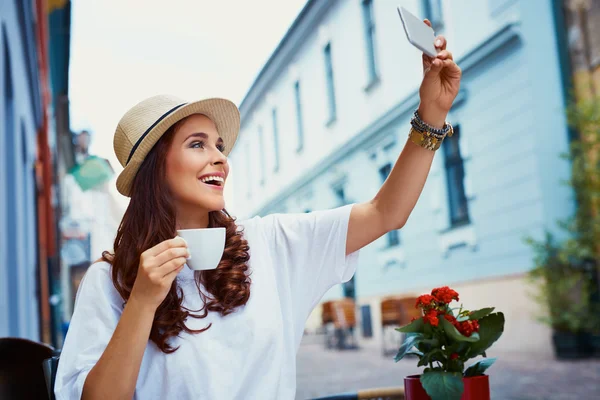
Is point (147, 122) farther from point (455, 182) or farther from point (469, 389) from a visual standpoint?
point (455, 182)

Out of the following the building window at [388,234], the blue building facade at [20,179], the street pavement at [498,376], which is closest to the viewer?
the blue building facade at [20,179]

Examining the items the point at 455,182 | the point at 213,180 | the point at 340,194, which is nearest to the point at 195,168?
the point at 213,180

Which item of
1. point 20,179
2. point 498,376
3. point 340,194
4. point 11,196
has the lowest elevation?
point 498,376

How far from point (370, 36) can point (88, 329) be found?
30.5 ft

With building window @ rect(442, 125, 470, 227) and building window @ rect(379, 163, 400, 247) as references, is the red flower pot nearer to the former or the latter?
building window @ rect(442, 125, 470, 227)

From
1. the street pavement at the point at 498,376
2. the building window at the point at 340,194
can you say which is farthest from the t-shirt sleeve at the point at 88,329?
the building window at the point at 340,194

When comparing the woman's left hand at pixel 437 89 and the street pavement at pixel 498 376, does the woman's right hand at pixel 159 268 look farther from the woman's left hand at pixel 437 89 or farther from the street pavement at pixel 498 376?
the street pavement at pixel 498 376

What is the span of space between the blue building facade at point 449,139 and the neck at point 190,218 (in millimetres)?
5967

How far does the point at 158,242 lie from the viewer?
1239mm

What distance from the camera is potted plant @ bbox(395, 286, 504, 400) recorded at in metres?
0.90

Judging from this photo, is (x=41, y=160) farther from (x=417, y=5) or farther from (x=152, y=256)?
(x=152, y=256)

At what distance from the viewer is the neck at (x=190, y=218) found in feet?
4.23

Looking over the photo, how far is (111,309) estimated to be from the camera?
3.66 ft

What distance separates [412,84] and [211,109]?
305 inches
